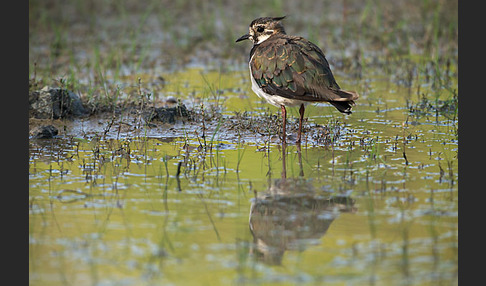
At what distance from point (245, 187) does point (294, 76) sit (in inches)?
65.5

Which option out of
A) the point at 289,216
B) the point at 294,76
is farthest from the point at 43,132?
the point at 289,216

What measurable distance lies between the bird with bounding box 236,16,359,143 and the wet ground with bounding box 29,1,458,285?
497 millimetres

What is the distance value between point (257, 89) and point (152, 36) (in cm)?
633

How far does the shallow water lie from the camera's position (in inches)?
173

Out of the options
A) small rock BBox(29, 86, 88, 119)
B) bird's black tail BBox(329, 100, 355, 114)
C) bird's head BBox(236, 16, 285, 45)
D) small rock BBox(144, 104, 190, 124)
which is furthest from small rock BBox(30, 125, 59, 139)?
bird's black tail BBox(329, 100, 355, 114)

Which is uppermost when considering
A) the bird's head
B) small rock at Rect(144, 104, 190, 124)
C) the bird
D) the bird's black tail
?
the bird's head

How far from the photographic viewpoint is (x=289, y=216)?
5.29m

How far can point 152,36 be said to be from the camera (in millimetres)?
13547

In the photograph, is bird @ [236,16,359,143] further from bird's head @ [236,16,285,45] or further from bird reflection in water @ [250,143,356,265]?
bird reflection in water @ [250,143,356,265]

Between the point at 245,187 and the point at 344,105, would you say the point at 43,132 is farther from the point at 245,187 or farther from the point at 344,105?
the point at 344,105

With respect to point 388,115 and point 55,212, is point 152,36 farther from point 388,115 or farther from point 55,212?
point 55,212

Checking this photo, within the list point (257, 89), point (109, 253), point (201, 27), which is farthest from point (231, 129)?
point (201, 27)

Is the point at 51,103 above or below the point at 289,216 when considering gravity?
above

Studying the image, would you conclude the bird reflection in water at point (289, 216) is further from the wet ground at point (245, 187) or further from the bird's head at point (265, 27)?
the bird's head at point (265, 27)
